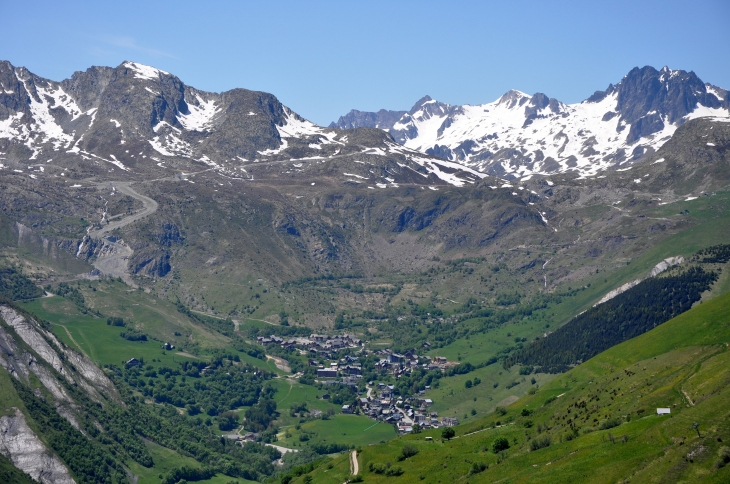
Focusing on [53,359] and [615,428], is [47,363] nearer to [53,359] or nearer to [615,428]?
[53,359]

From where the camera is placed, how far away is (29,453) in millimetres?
122750

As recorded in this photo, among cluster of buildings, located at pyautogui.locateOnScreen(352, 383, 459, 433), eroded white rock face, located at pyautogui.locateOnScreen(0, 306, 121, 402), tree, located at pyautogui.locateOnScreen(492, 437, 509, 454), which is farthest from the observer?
cluster of buildings, located at pyautogui.locateOnScreen(352, 383, 459, 433)

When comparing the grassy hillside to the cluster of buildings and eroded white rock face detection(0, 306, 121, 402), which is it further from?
eroded white rock face detection(0, 306, 121, 402)

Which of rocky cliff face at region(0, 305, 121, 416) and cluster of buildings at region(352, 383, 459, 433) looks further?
cluster of buildings at region(352, 383, 459, 433)

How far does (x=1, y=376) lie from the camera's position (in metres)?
134

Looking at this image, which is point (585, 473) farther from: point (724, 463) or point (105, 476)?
point (105, 476)

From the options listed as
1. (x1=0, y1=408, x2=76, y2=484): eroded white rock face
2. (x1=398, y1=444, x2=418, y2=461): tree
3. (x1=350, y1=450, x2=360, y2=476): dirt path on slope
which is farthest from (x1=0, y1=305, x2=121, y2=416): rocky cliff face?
(x1=398, y1=444, x2=418, y2=461): tree

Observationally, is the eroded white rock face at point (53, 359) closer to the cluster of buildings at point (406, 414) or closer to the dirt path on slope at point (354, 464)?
the dirt path on slope at point (354, 464)

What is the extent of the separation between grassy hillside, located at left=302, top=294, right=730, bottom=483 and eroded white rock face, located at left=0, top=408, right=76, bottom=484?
1446 inches

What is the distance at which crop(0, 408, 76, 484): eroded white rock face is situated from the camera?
121m

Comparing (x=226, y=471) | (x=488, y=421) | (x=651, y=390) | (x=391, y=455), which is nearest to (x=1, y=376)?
(x=226, y=471)

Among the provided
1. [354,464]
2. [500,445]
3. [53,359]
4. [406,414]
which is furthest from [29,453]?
[406,414]

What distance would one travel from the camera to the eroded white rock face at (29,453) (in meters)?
121

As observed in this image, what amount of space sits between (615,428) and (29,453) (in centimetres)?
8179
